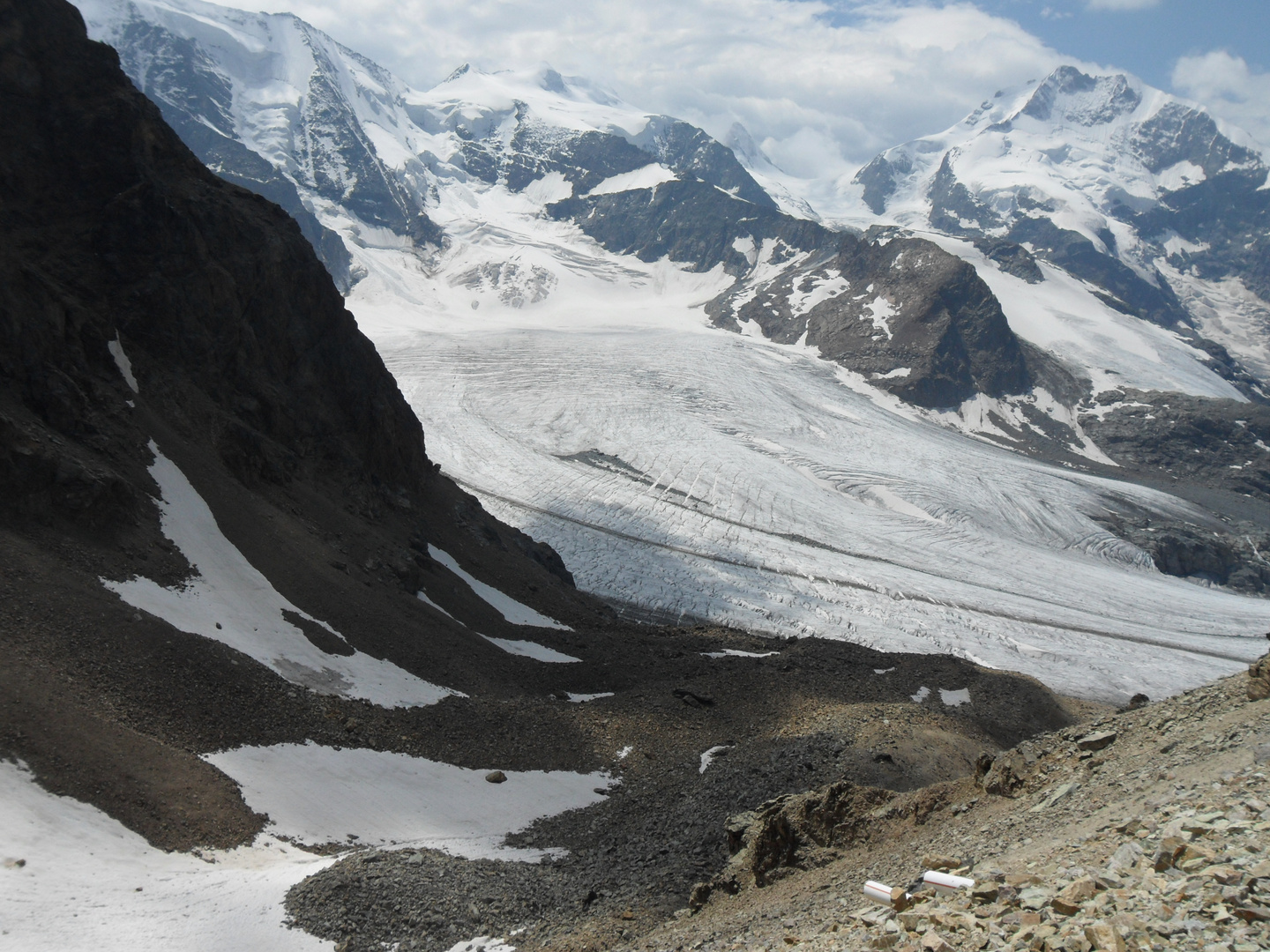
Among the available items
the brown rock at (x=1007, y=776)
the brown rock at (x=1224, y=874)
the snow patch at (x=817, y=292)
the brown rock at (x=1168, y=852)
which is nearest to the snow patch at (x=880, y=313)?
the snow patch at (x=817, y=292)

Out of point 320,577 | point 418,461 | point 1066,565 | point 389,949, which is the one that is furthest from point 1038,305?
point 389,949

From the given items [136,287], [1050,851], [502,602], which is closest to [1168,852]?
[1050,851]

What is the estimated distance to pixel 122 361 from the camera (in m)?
31.8

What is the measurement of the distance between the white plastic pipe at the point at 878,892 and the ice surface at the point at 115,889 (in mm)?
9144

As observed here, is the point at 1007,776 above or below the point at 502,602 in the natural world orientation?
above

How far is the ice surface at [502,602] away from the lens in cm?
3906

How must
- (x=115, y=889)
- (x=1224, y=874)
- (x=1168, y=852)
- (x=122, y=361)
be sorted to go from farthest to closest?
1. (x=122, y=361)
2. (x=115, y=889)
3. (x=1168, y=852)
4. (x=1224, y=874)

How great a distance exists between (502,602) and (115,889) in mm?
25557

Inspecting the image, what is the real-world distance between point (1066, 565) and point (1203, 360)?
399 feet

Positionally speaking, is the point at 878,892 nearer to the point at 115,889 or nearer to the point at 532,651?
the point at 115,889

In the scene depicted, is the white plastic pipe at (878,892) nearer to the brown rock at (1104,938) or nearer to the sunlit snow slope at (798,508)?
the brown rock at (1104,938)

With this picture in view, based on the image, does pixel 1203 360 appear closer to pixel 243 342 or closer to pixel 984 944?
pixel 243 342

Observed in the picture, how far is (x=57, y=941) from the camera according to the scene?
13.2 meters

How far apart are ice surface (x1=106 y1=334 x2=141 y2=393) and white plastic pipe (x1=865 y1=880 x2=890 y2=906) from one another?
29814mm
